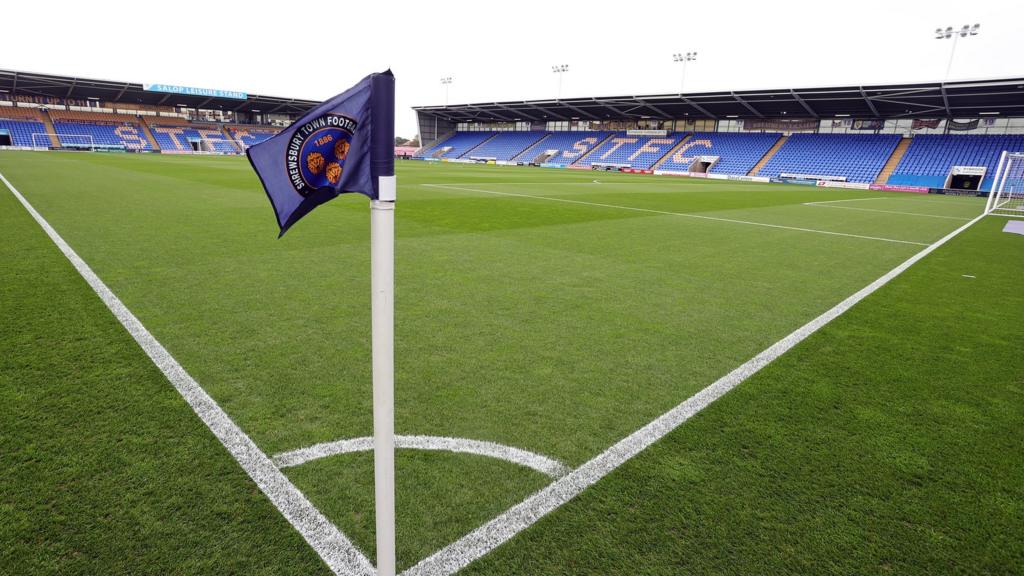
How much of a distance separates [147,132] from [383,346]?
3046 inches

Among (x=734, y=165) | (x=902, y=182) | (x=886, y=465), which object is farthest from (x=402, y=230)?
(x=734, y=165)

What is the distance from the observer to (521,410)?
3459 mm

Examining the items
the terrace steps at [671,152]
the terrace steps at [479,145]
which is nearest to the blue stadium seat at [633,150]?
the terrace steps at [671,152]

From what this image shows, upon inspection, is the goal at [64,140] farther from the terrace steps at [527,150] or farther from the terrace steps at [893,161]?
the terrace steps at [893,161]

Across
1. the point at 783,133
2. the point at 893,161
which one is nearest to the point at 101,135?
the point at 783,133

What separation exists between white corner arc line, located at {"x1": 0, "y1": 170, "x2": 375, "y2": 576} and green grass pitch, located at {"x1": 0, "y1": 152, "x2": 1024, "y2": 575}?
0.18 feet

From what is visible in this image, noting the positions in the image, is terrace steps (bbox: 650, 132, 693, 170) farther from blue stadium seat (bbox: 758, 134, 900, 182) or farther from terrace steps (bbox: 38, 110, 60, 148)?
terrace steps (bbox: 38, 110, 60, 148)

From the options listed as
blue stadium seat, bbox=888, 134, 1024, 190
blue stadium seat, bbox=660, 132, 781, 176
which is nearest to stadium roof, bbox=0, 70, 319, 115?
blue stadium seat, bbox=660, 132, 781, 176

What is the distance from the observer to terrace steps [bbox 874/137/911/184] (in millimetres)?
42056

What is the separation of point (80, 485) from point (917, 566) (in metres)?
3.84

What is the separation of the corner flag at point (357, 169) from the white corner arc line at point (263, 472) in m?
0.72

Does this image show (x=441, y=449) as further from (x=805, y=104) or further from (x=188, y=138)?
(x=188, y=138)

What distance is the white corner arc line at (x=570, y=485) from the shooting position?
7.17ft

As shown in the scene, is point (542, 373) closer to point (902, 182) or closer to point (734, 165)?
point (902, 182)
